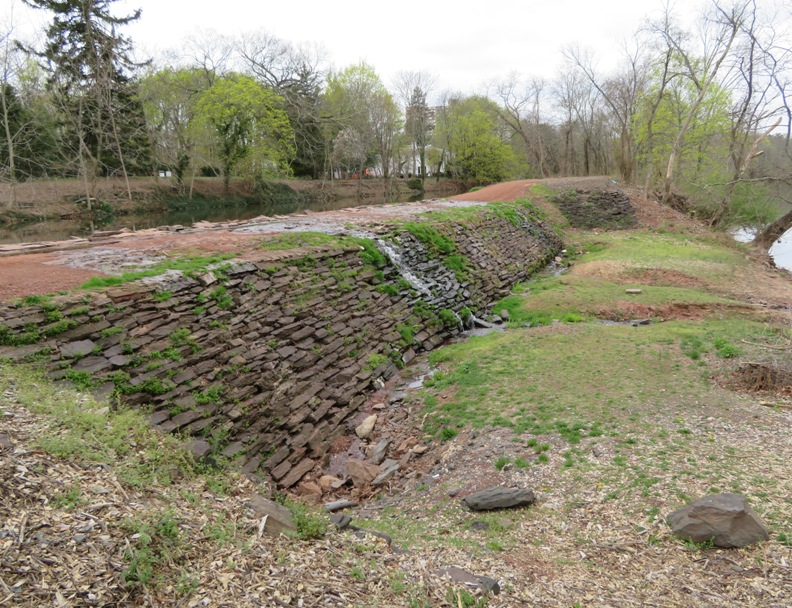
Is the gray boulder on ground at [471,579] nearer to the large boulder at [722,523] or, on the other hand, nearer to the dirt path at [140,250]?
the large boulder at [722,523]

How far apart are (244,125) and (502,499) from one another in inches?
1333

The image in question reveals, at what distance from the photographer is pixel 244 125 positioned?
109ft

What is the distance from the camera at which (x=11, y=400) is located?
4191 millimetres

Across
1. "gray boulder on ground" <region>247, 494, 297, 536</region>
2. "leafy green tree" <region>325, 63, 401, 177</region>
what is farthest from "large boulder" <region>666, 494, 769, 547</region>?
"leafy green tree" <region>325, 63, 401, 177</region>

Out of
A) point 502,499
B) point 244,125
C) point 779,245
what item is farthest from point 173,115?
point 779,245

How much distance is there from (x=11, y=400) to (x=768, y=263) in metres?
22.8

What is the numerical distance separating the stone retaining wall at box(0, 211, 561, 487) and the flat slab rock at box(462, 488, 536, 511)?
2.64 metres

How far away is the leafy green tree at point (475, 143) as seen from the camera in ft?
152

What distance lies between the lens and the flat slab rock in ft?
15.7

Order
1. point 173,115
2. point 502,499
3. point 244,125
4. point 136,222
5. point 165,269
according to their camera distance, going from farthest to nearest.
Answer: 1. point 173,115
2. point 244,125
3. point 136,222
4. point 165,269
5. point 502,499

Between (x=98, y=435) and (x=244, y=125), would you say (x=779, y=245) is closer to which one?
(x=98, y=435)

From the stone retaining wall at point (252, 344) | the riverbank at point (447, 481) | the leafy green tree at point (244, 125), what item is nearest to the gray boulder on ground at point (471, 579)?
the riverbank at point (447, 481)

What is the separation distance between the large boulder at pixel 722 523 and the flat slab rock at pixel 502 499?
1307 mm

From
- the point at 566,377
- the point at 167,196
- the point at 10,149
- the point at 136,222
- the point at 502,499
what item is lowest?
the point at 502,499
